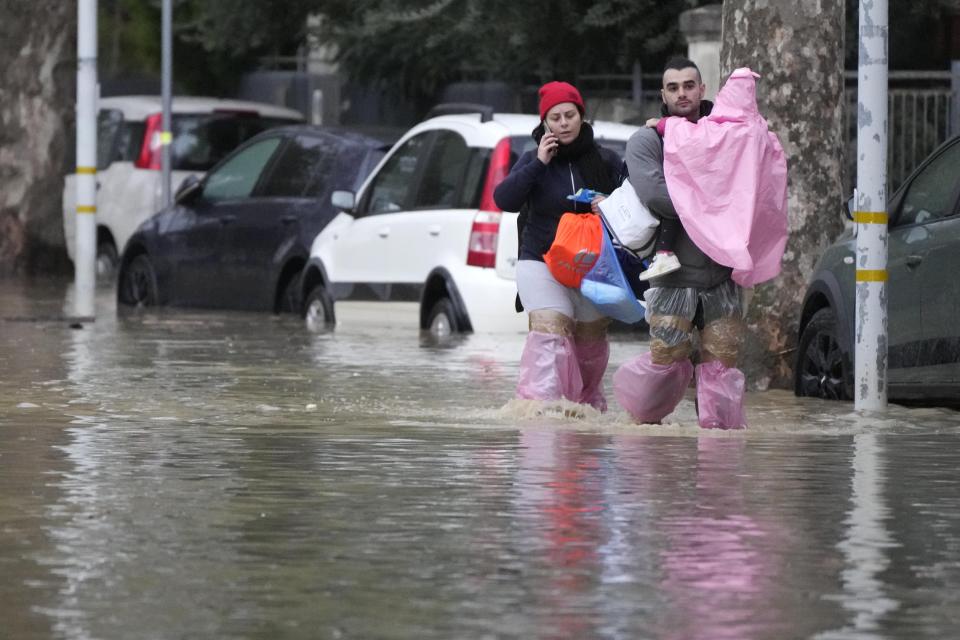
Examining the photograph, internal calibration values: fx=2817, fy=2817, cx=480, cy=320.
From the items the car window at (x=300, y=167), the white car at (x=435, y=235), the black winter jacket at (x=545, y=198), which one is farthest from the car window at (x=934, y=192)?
the car window at (x=300, y=167)

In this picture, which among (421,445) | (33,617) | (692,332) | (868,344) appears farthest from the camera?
(868,344)

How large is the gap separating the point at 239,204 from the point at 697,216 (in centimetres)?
1021

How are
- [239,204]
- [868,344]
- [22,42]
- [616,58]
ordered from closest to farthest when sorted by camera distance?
[868,344] → [239,204] → [616,58] → [22,42]

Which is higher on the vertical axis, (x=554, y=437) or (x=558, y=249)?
(x=558, y=249)

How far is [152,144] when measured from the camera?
26656 millimetres

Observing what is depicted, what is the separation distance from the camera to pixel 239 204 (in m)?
21.2

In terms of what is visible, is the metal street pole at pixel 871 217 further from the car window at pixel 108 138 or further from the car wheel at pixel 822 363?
the car window at pixel 108 138

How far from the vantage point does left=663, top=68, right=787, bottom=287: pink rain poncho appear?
11312 millimetres

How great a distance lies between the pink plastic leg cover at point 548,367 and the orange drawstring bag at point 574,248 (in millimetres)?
275

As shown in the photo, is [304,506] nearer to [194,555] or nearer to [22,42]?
[194,555]

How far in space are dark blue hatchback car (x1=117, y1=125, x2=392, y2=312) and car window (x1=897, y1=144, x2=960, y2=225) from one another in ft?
24.1

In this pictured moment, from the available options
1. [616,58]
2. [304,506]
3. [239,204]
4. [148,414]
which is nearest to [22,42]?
[616,58]

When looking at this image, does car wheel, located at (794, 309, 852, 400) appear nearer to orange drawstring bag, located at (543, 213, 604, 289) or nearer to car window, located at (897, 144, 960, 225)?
car window, located at (897, 144, 960, 225)

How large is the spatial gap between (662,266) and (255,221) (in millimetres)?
9865
